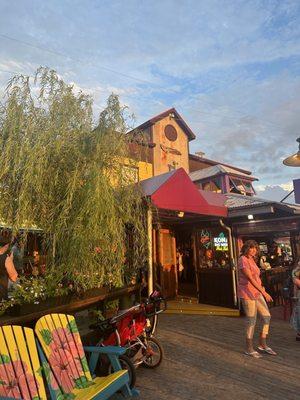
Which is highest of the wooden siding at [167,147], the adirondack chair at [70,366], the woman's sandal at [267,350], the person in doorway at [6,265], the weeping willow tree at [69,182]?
the wooden siding at [167,147]

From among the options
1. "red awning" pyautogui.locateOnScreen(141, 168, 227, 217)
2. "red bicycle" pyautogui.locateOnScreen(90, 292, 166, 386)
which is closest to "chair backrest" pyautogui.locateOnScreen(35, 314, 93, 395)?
"red bicycle" pyautogui.locateOnScreen(90, 292, 166, 386)

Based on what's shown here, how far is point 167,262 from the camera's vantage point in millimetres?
10938

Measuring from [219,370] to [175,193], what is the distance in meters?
3.58

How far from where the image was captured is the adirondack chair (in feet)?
10.8

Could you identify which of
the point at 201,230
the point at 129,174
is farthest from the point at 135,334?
the point at 201,230

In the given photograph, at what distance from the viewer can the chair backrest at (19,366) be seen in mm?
2984

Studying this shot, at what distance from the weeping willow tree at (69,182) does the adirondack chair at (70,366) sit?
1.12 meters

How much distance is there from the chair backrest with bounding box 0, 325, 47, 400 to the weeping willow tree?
1.52 m

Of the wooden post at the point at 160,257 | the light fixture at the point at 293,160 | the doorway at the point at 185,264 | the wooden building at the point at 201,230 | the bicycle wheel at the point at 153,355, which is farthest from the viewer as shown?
the doorway at the point at 185,264

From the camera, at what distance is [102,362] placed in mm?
4484

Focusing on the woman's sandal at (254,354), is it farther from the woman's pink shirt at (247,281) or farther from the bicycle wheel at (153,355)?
the bicycle wheel at (153,355)

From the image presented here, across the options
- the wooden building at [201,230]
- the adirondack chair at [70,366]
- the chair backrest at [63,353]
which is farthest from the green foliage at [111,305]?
the chair backrest at [63,353]

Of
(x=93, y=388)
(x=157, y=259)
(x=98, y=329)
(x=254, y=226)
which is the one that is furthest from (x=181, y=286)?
(x=93, y=388)

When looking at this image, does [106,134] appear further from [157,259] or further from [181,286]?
[181,286]
